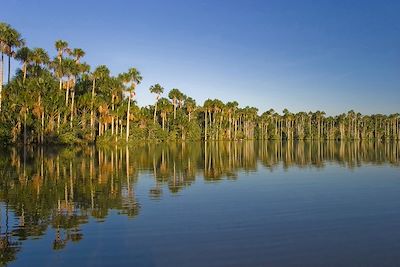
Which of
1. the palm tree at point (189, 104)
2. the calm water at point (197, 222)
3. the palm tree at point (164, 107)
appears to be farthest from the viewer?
the palm tree at point (189, 104)

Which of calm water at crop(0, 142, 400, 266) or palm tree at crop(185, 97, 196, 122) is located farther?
palm tree at crop(185, 97, 196, 122)

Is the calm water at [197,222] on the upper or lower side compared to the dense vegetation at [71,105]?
lower

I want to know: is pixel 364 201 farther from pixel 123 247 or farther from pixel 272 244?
pixel 123 247

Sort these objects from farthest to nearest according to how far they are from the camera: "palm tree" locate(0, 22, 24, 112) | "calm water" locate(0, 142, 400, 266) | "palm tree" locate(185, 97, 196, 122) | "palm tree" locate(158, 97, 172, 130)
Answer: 1. "palm tree" locate(185, 97, 196, 122)
2. "palm tree" locate(158, 97, 172, 130)
3. "palm tree" locate(0, 22, 24, 112)
4. "calm water" locate(0, 142, 400, 266)

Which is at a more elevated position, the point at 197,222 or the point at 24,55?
the point at 24,55

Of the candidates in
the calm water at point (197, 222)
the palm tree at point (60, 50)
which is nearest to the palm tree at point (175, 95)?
the palm tree at point (60, 50)

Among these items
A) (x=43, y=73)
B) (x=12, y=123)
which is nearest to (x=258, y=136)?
(x=43, y=73)

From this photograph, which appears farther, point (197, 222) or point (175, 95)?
point (175, 95)

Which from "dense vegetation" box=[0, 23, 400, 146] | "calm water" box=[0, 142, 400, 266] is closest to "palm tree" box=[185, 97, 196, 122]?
"dense vegetation" box=[0, 23, 400, 146]

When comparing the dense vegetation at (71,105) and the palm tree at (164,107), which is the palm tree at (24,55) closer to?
the dense vegetation at (71,105)

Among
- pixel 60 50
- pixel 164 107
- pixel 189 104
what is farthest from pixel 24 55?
pixel 189 104

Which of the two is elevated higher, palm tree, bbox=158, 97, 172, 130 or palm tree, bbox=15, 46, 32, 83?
palm tree, bbox=15, 46, 32, 83

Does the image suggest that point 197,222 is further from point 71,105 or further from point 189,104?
point 189,104

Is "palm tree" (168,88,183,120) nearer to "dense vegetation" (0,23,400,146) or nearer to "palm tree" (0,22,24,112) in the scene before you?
"dense vegetation" (0,23,400,146)
